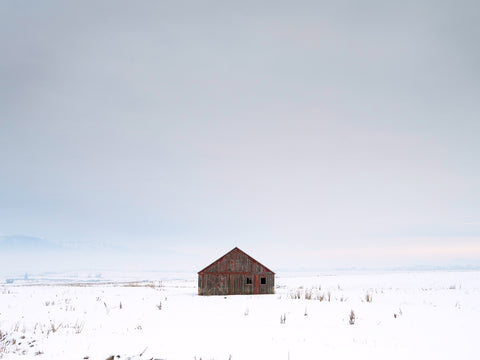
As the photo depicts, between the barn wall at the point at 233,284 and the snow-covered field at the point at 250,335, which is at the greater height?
the snow-covered field at the point at 250,335

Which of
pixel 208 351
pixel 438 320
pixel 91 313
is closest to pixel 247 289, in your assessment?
pixel 91 313

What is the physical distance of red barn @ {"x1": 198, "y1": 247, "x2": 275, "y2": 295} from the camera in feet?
113

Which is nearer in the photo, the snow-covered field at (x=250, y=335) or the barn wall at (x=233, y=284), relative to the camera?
the snow-covered field at (x=250, y=335)

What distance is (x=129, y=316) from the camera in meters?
15.1

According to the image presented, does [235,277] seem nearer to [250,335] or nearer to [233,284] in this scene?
[233,284]

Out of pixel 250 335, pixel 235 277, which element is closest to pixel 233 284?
pixel 235 277

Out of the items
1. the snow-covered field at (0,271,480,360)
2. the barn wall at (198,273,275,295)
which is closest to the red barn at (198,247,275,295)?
the barn wall at (198,273,275,295)

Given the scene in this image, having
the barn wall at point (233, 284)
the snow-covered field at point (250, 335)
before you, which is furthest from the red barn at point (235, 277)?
the snow-covered field at point (250, 335)

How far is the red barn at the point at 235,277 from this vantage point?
113ft

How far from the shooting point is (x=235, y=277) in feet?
115

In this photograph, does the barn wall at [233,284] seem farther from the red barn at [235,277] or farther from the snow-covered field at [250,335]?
the snow-covered field at [250,335]

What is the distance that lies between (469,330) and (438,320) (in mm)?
1945

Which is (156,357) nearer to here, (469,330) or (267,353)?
(267,353)

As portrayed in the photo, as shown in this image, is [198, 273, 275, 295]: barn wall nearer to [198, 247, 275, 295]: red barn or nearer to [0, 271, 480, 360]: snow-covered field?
[198, 247, 275, 295]: red barn
